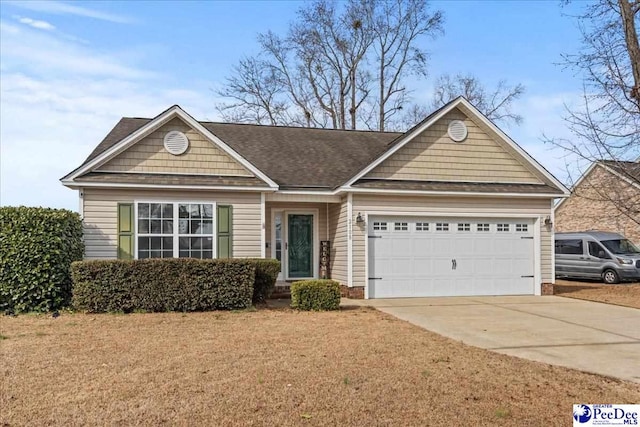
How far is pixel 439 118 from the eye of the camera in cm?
1446

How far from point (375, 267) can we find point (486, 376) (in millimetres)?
7920

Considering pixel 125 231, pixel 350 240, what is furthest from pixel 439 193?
pixel 125 231

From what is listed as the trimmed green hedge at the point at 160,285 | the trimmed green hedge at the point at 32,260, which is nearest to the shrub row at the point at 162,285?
the trimmed green hedge at the point at 160,285

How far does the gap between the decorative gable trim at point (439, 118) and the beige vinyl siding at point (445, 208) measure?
56 cm

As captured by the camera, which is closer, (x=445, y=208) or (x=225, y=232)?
(x=225, y=232)

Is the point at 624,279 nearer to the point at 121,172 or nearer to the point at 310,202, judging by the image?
the point at 310,202

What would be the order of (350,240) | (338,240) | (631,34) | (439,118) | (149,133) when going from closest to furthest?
(149,133) → (350,240) → (439,118) → (338,240) → (631,34)

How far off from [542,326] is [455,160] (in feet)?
20.3

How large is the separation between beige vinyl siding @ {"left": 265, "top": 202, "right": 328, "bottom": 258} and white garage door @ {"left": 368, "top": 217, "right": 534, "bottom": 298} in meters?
2.07

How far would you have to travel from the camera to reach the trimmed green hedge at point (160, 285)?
1062cm

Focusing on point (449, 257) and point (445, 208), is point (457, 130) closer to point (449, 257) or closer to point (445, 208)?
point (445, 208)

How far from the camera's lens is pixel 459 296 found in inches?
563

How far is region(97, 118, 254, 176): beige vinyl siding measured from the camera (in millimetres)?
12852

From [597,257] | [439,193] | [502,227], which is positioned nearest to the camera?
[439,193]
